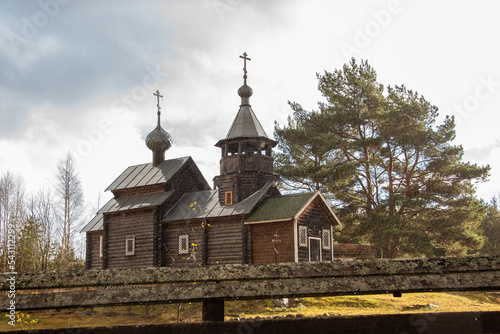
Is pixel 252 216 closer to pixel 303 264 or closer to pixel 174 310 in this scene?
pixel 174 310

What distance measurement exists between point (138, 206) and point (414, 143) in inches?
620

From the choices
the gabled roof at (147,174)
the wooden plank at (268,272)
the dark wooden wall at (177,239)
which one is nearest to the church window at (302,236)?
the dark wooden wall at (177,239)

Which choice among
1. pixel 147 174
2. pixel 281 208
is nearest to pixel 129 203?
pixel 147 174

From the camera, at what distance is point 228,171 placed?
2486 cm

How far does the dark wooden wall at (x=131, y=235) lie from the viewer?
82.3ft

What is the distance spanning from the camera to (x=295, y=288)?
371 centimetres

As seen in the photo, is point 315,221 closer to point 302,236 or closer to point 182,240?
point 302,236

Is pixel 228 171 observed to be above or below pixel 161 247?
above

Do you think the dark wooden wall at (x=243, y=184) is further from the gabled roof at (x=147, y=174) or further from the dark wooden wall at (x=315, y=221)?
the gabled roof at (x=147, y=174)

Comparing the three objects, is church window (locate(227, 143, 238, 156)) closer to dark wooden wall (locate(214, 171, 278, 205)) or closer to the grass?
dark wooden wall (locate(214, 171, 278, 205))

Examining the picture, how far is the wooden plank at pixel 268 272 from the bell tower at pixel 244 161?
19988 millimetres

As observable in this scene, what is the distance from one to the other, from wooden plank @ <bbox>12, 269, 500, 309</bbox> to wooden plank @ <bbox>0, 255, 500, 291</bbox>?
4cm

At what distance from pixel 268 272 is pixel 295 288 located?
0.24 meters

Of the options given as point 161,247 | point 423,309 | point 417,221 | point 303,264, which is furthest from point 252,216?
point 303,264
